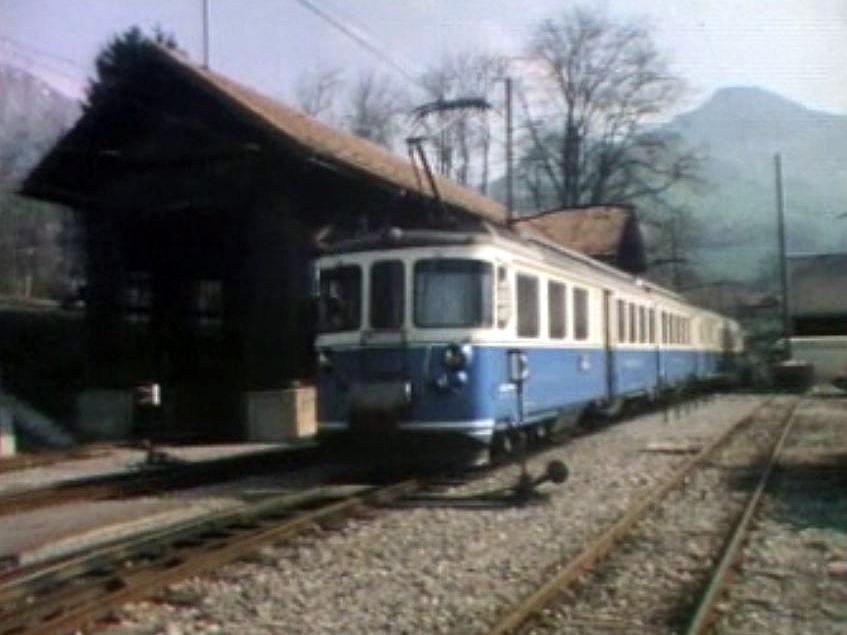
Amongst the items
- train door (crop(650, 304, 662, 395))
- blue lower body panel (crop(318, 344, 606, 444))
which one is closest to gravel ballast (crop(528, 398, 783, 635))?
blue lower body panel (crop(318, 344, 606, 444))

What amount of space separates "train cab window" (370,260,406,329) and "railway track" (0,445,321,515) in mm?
3024

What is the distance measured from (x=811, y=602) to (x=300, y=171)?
1676 centimetres

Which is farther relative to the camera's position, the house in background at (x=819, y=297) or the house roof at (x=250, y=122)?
the house in background at (x=819, y=297)

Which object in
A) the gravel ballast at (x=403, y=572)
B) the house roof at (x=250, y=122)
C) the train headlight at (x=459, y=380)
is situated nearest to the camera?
the gravel ballast at (x=403, y=572)

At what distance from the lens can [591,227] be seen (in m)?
42.1

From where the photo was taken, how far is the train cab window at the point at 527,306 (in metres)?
13.7

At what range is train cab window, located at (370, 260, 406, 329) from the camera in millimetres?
12906

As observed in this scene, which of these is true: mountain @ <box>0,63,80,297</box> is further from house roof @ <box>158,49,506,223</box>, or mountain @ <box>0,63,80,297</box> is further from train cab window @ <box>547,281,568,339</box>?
train cab window @ <box>547,281,568,339</box>

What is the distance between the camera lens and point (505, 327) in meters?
13.0

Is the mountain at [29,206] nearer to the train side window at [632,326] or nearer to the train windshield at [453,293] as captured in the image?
the train windshield at [453,293]

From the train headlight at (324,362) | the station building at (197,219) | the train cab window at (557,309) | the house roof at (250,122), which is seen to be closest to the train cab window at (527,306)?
the train cab window at (557,309)

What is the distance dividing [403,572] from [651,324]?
17418 millimetres

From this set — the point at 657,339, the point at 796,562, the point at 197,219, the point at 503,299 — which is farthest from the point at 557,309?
the point at 197,219

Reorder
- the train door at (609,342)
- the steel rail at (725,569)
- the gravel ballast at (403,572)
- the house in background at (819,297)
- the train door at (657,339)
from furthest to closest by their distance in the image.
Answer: the house in background at (819,297)
the train door at (657,339)
the train door at (609,342)
the gravel ballast at (403,572)
the steel rail at (725,569)
